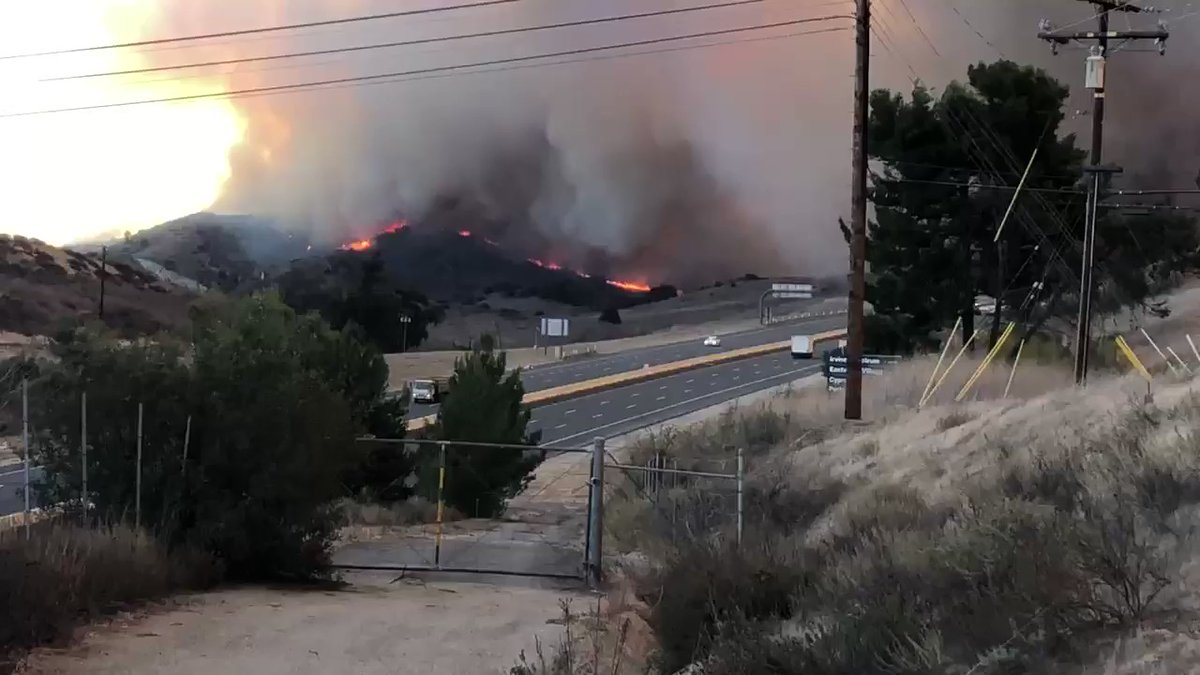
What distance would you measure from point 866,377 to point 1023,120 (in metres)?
11.6

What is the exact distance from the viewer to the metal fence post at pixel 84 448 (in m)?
12.4

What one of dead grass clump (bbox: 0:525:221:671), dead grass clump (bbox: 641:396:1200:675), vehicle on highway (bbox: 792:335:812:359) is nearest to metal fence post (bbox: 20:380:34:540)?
dead grass clump (bbox: 0:525:221:671)

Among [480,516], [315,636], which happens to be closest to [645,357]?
[480,516]

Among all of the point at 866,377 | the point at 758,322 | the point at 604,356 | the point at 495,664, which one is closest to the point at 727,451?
the point at 866,377

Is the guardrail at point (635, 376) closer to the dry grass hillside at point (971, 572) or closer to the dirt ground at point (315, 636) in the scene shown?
the dirt ground at point (315, 636)

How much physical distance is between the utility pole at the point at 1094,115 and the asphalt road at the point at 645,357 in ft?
106

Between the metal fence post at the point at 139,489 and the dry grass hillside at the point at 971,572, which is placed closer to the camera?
the dry grass hillside at the point at 971,572

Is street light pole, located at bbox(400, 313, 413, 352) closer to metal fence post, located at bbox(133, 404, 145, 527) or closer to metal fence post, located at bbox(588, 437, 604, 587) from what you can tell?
metal fence post, located at bbox(588, 437, 604, 587)

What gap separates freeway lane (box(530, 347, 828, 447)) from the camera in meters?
51.1

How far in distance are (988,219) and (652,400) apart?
72.4 ft

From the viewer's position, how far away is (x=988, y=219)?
4509 centimetres

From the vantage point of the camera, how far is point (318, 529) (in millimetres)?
13859

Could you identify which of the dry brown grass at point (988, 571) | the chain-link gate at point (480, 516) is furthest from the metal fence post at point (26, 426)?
the dry brown grass at point (988, 571)

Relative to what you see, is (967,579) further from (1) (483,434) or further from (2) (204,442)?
(1) (483,434)
